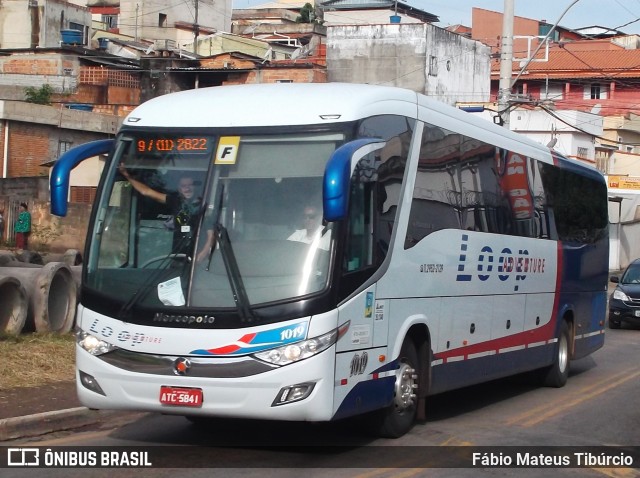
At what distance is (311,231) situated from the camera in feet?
29.1

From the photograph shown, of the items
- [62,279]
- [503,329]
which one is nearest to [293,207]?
[503,329]

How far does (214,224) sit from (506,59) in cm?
1824

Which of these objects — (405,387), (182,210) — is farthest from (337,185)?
(405,387)

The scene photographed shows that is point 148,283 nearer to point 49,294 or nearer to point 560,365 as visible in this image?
point 49,294

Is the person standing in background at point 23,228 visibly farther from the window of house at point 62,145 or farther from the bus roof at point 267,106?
the bus roof at point 267,106

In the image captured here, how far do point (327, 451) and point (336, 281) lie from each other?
1.81m

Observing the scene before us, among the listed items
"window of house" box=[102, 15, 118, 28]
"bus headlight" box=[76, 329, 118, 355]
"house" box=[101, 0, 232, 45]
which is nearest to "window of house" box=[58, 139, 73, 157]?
"bus headlight" box=[76, 329, 118, 355]

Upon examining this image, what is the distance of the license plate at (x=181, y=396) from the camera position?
343 inches

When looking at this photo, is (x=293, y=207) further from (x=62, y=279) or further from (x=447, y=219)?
(x=62, y=279)

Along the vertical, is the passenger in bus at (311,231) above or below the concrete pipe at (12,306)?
above

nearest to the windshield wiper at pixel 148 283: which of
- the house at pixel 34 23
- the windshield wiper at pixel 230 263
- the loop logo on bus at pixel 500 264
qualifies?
the windshield wiper at pixel 230 263

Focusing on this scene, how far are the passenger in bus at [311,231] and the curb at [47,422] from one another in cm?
341

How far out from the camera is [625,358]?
1977cm

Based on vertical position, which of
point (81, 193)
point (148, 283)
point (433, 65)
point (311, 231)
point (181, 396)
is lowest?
point (181, 396)
